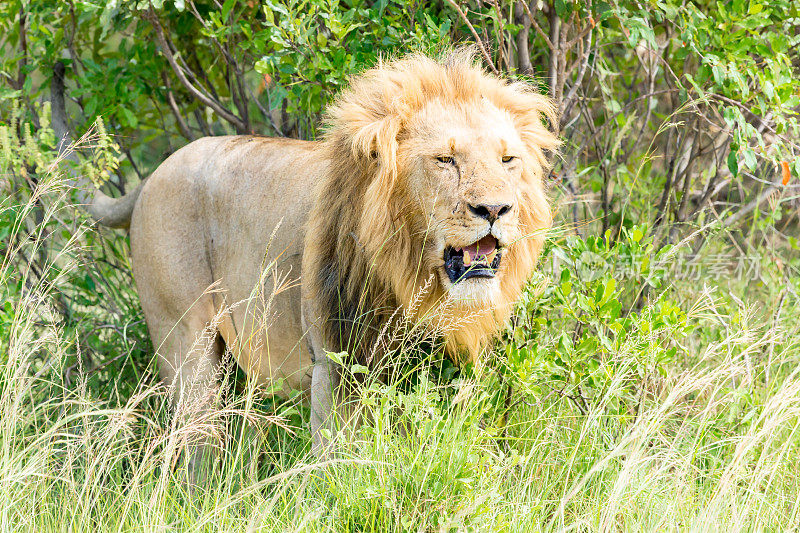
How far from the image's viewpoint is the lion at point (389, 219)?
250 cm

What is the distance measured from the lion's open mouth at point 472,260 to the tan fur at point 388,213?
0.03 m

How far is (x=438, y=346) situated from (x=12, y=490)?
1366mm

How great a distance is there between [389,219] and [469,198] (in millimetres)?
287

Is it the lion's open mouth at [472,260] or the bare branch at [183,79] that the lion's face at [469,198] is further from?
the bare branch at [183,79]

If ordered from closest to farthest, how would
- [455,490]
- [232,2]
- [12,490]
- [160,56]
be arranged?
[455,490]
[12,490]
[232,2]
[160,56]

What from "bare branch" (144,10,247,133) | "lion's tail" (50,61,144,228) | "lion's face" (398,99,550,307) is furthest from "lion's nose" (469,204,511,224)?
"bare branch" (144,10,247,133)

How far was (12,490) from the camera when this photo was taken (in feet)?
8.63

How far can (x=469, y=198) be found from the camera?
2395 mm

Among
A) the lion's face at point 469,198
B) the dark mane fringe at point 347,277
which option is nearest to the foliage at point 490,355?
the dark mane fringe at point 347,277

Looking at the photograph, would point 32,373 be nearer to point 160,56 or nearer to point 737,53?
point 160,56

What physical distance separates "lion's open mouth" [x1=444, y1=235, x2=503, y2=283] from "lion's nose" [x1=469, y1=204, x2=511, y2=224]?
0.09m

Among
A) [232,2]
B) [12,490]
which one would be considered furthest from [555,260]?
[12,490]

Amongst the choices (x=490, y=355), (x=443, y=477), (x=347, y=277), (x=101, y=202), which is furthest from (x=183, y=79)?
(x=443, y=477)

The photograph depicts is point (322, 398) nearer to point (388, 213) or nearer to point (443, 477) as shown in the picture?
point (443, 477)
